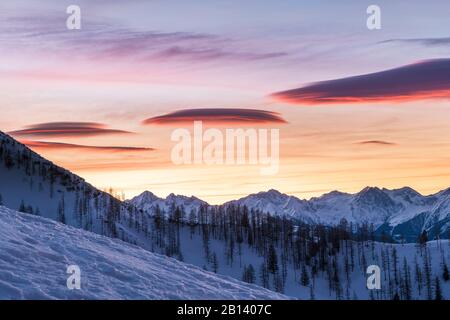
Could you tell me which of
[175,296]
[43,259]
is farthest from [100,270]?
[175,296]

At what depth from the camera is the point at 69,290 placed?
49.5 feet

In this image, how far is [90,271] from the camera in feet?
57.9

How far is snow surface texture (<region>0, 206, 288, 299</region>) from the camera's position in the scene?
49.7 feet

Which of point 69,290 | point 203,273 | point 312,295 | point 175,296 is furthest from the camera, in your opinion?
point 312,295

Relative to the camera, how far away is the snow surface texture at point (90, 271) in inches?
597
